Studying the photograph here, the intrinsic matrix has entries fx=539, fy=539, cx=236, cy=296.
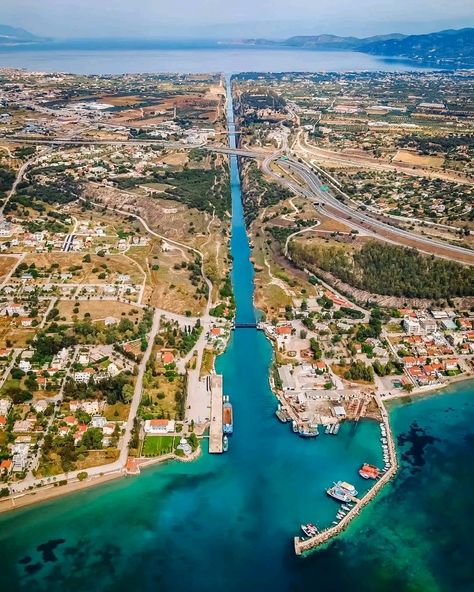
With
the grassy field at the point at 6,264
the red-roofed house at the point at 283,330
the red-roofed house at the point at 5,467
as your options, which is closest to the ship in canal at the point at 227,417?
the red-roofed house at the point at 283,330

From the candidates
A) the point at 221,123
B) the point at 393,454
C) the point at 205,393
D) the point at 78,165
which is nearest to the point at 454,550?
the point at 393,454

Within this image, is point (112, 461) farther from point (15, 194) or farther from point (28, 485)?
point (15, 194)

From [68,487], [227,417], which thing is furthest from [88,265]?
[68,487]

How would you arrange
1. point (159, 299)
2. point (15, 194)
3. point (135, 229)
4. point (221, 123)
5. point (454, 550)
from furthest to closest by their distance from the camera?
point (221, 123) < point (15, 194) < point (135, 229) < point (159, 299) < point (454, 550)

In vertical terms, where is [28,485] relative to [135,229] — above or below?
below

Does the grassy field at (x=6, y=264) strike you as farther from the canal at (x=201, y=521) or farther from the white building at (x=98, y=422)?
the canal at (x=201, y=521)

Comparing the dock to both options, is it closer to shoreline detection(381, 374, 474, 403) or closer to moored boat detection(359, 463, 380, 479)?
moored boat detection(359, 463, 380, 479)

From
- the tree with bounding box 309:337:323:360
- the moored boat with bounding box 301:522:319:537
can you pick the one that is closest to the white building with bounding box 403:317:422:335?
the tree with bounding box 309:337:323:360

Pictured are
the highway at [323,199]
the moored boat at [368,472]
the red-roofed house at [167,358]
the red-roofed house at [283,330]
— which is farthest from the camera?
the highway at [323,199]
